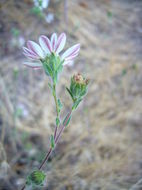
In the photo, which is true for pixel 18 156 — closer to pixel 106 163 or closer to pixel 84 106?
pixel 106 163

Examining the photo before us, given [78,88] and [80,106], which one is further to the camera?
[80,106]

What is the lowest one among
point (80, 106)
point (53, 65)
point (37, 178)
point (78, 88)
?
point (37, 178)

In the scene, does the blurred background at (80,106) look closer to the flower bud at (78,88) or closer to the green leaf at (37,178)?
the green leaf at (37,178)

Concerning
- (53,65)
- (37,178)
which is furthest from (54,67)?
(37,178)

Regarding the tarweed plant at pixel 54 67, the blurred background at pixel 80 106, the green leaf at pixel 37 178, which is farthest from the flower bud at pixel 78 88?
the blurred background at pixel 80 106

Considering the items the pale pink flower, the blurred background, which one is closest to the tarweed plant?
the pale pink flower

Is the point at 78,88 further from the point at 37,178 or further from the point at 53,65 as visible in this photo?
the point at 37,178
